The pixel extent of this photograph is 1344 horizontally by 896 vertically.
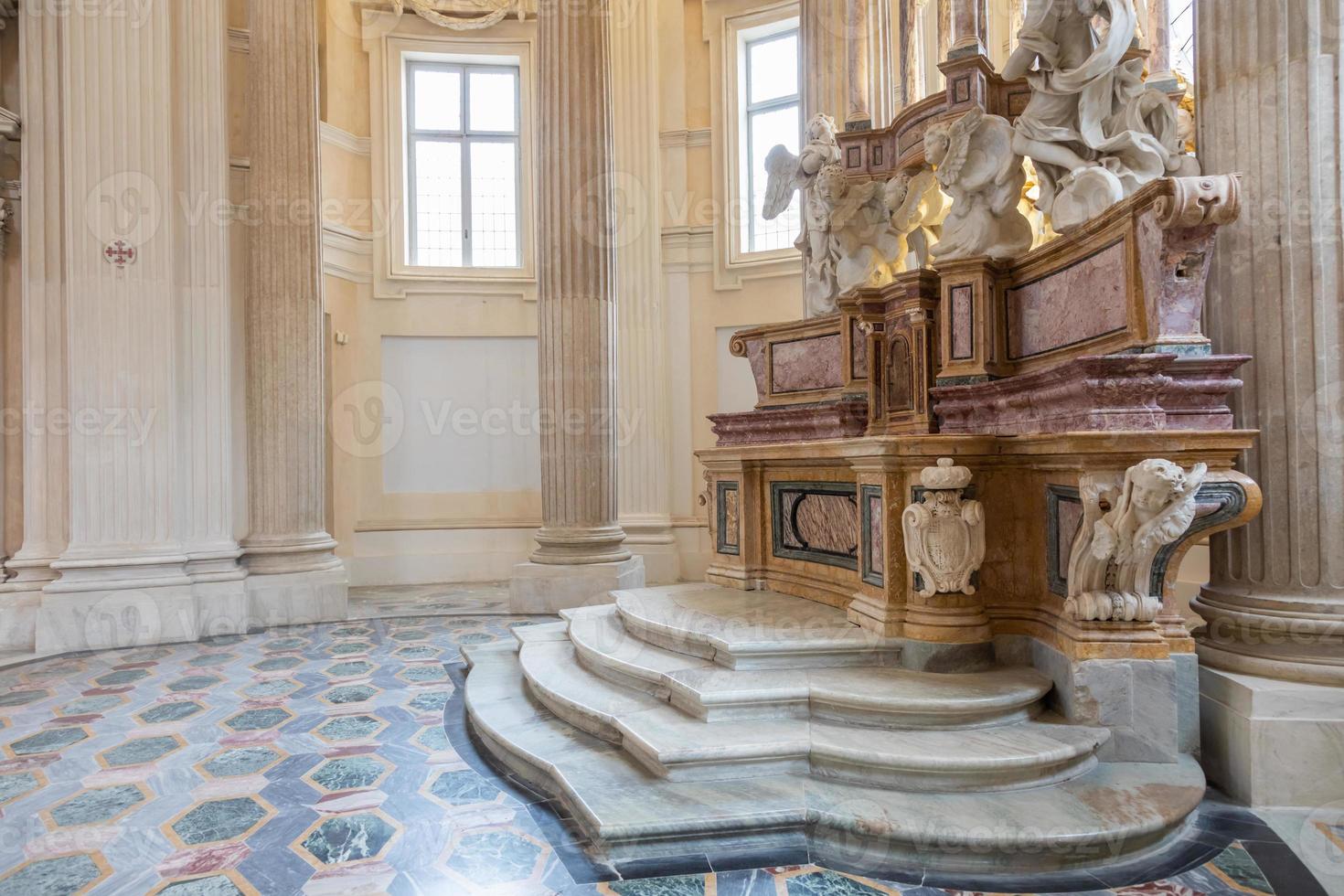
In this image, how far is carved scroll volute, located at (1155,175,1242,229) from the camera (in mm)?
2832

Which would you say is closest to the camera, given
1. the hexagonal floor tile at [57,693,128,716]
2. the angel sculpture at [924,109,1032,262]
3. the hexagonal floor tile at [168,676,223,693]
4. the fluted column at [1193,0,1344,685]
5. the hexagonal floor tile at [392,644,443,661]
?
the fluted column at [1193,0,1344,685]

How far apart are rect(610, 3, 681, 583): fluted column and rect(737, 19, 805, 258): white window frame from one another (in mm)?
1079

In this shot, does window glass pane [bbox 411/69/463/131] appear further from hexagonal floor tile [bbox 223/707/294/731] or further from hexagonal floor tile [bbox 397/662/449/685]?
hexagonal floor tile [bbox 223/707/294/731]

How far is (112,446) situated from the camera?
21.5 ft

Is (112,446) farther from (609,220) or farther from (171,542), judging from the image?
(609,220)

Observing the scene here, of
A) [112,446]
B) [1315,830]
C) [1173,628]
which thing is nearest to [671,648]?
[1173,628]

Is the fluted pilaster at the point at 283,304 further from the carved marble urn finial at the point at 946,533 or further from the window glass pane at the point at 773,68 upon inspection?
the carved marble urn finial at the point at 946,533

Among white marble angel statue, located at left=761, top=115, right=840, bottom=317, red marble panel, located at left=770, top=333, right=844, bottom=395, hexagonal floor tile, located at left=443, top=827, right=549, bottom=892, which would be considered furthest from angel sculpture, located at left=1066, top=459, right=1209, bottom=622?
white marble angel statue, located at left=761, top=115, right=840, bottom=317

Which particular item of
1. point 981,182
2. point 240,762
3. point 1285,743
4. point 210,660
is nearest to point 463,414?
point 210,660

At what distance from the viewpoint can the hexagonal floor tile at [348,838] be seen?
2.84 m

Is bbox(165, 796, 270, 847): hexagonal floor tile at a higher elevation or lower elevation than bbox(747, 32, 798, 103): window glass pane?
lower

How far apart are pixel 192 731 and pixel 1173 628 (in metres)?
4.44

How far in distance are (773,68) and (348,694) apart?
8796 millimetres

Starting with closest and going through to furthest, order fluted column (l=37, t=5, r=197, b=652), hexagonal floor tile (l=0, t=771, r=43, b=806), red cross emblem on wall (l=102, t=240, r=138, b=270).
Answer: hexagonal floor tile (l=0, t=771, r=43, b=806) < fluted column (l=37, t=5, r=197, b=652) < red cross emblem on wall (l=102, t=240, r=138, b=270)
